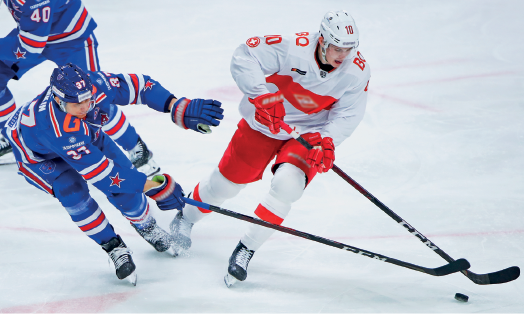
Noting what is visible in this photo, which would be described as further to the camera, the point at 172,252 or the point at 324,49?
the point at 172,252

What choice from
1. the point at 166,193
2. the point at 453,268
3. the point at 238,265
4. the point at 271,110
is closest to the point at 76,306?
the point at 166,193

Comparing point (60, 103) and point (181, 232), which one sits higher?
point (60, 103)

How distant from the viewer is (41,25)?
3195mm

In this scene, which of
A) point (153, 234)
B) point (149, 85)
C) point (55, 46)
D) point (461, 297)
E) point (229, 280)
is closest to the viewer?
point (461, 297)

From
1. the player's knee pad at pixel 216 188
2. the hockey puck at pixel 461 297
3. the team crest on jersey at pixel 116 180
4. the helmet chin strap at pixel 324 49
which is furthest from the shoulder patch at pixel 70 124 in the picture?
the hockey puck at pixel 461 297

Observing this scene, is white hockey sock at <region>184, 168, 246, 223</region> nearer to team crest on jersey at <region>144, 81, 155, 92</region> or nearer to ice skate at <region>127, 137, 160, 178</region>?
team crest on jersey at <region>144, 81, 155, 92</region>

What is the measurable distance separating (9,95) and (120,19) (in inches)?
108

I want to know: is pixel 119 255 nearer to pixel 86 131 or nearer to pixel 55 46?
pixel 86 131

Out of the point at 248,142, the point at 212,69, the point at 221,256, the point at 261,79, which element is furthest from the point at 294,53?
the point at 212,69

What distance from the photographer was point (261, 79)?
2.59 metres

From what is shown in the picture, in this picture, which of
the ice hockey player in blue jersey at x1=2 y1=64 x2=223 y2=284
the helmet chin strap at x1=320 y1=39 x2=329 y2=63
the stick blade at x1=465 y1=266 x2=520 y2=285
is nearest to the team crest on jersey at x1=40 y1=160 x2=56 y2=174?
the ice hockey player in blue jersey at x1=2 y1=64 x2=223 y2=284

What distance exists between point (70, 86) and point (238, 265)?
1.05 meters

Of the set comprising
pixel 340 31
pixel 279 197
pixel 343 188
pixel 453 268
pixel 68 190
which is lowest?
pixel 343 188

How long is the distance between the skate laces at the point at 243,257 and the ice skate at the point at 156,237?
Result: 39 centimetres
